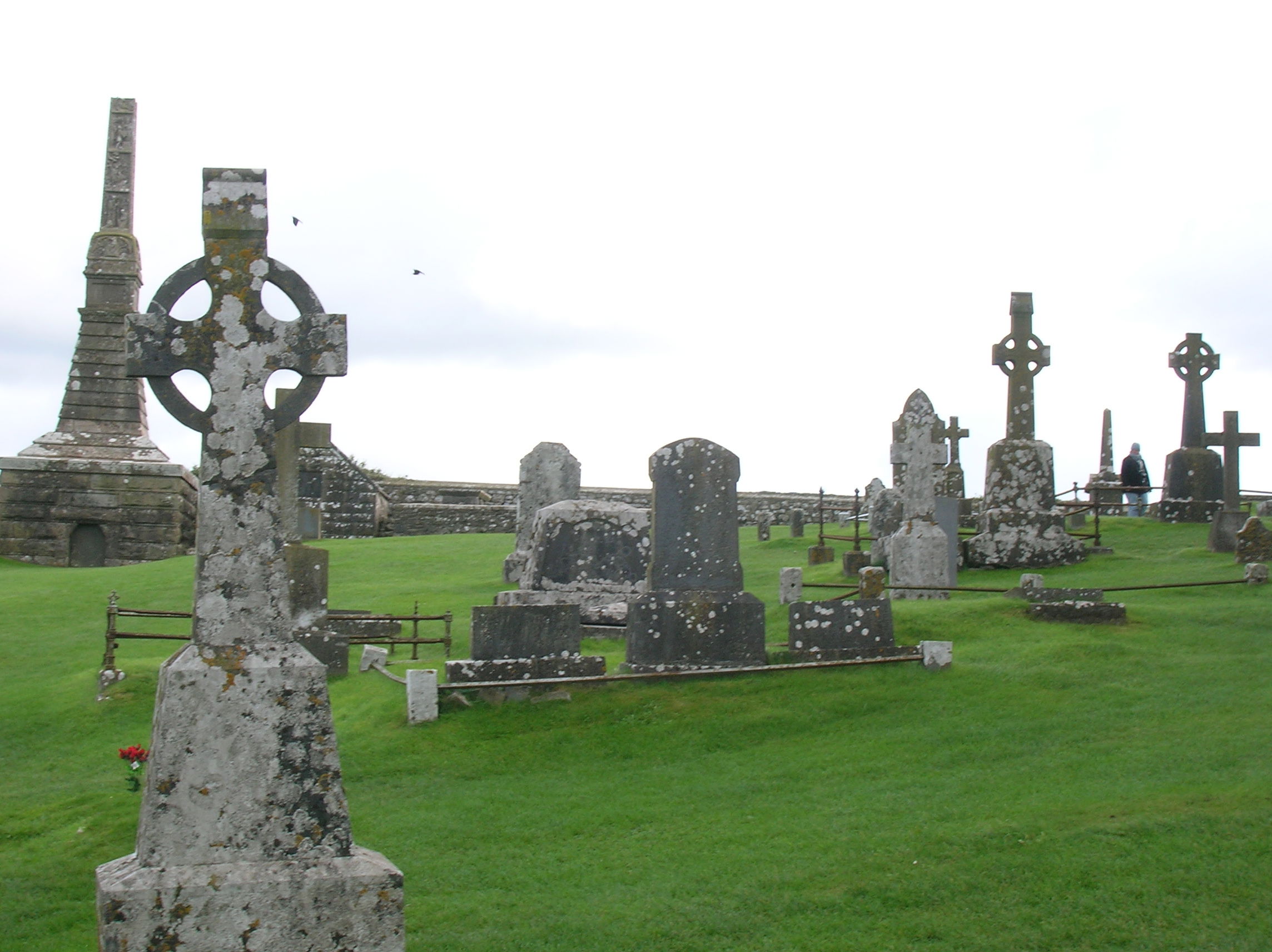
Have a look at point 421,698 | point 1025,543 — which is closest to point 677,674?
point 421,698

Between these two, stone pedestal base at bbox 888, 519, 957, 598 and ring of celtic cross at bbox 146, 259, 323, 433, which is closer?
ring of celtic cross at bbox 146, 259, 323, 433

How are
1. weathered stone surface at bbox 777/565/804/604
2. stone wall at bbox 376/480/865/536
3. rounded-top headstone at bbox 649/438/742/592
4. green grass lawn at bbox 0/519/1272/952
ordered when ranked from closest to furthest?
1. green grass lawn at bbox 0/519/1272/952
2. rounded-top headstone at bbox 649/438/742/592
3. weathered stone surface at bbox 777/565/804/604
4. stone wall at bbox 376/480/865/536

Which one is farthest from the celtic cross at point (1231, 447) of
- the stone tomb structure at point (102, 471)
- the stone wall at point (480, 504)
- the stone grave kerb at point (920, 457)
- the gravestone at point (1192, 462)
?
the stone tomb structure at point (102, 471)

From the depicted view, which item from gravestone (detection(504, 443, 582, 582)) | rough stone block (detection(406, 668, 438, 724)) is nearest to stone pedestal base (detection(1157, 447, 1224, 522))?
gravestone (detection(504, 443, 582, 582))

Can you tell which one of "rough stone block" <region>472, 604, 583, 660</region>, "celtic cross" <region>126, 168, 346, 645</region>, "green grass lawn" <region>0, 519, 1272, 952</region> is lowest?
"green grass lawn" <region>0, 519, 1272, 952</region>

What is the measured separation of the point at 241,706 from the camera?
5719 millimetres

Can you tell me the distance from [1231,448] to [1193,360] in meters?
6.08

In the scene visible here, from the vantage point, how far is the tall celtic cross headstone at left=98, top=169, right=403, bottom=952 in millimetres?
5551

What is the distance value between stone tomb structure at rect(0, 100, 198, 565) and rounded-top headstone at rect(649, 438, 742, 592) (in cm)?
2077

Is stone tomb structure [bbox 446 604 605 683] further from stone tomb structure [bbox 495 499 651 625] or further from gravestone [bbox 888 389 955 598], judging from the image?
gravestone [bbox 888 389 955 598]

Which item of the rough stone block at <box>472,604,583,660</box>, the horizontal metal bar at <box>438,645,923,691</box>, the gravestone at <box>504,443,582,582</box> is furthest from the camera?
the gravestone at <box>504,443,582,582</box>

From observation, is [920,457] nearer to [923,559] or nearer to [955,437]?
[923,559]

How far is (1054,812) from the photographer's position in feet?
27.2

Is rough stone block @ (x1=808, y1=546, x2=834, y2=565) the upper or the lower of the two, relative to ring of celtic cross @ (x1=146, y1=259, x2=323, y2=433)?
lower
